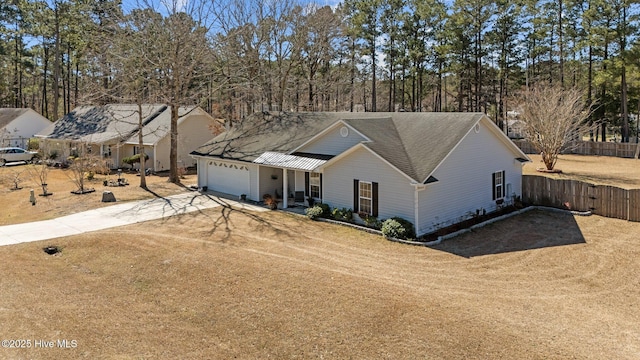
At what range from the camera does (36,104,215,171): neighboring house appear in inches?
1313

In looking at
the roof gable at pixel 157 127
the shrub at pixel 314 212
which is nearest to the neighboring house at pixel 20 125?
the roof gable at pixel 157 127

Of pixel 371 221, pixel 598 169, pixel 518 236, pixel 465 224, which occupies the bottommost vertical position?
pixel 518 236

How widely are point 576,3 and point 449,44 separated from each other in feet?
40.1

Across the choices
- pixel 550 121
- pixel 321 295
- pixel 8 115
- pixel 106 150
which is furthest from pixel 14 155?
pixel 550 121

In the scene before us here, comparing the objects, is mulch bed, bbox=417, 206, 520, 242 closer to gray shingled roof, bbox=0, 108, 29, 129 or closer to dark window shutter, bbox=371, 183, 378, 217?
dark window shutter, bbox=371, 183, 378, 217

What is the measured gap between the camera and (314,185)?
70.5 feet

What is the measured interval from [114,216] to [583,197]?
68.6 feet

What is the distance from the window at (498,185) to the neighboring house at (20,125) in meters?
44.1

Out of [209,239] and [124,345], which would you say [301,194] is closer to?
[209,239]

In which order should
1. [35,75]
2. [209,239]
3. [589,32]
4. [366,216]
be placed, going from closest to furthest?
[209,239] → [366,216] → [589,32] → [35,75]

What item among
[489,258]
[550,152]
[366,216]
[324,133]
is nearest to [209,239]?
[366,216]

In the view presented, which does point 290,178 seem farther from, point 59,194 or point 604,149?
point 604,149

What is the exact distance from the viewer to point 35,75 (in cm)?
6084

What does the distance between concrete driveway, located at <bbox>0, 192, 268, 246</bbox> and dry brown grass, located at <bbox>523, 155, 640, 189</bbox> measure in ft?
65.9
